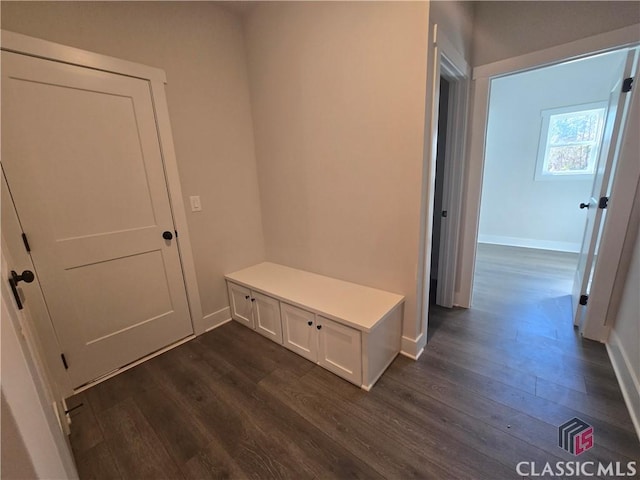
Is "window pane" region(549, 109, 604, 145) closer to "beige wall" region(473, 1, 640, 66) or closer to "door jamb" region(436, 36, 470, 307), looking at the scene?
"beige wall" region(473, 1, 640, 66)

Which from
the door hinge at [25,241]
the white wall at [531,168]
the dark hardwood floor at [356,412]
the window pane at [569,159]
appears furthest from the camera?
the window pane at [569,159]

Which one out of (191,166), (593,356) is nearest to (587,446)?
(593,356)

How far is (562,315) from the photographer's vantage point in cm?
242

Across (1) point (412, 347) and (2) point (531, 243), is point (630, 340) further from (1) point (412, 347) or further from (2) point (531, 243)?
(2) point (531, 243)

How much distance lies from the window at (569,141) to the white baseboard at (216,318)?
5327mm

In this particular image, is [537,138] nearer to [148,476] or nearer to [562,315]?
[562,315]

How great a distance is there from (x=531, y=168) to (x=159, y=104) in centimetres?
550

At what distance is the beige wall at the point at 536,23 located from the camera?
1.68 meters

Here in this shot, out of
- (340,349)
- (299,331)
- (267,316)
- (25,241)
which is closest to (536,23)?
(340,349)

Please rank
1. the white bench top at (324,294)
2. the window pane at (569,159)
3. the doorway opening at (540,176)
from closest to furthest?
1. the white bench top at (324,294)
2. the doorway opening at (540,176)
3. the window pane at (569,159)

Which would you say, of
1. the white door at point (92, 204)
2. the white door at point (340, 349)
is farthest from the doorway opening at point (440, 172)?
the white door at point (92, 204)

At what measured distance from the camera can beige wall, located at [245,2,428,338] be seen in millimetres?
1604

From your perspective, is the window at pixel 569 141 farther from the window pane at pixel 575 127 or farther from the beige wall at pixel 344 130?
the beige wall at pixel 344 130

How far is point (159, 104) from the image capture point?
1.93m
